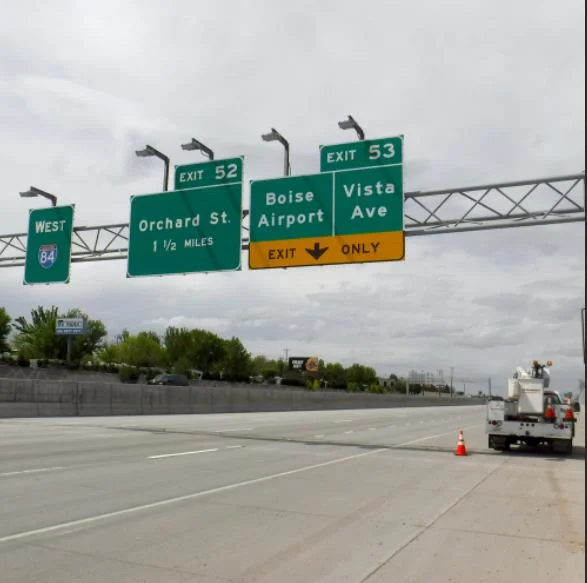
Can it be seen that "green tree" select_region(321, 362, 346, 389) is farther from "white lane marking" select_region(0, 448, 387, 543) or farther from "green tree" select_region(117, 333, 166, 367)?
"white lane marking" select_region(0, 448, 387, 543)

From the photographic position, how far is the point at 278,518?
8.34 metres

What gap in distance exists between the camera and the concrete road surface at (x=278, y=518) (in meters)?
6.06

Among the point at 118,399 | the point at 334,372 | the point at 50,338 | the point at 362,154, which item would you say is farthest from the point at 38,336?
the point at 334,372

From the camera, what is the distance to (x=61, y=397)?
30.8 m

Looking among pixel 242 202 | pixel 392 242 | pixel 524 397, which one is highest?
pixel 242 202

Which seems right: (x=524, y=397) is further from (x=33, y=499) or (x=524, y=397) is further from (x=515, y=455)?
(x=33, y=499)

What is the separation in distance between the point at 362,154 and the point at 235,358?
9754 cm

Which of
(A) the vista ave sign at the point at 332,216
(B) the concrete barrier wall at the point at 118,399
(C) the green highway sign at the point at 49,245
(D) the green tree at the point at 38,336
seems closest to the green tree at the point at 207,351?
(D) the green tree at the point at 38,336

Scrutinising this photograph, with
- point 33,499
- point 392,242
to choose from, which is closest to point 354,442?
point 392,242

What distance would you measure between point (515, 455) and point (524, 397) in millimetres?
1627

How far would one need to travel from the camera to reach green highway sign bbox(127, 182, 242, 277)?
2022 centimetres

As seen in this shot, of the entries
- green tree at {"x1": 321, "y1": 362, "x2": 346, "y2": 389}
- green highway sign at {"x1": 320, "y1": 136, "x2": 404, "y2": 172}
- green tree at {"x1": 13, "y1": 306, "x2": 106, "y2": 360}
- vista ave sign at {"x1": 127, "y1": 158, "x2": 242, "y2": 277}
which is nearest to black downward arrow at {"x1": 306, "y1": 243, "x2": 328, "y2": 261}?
green highway sign at {"x1": 320, "y1": 136, "x2": 404, "y2": 172}

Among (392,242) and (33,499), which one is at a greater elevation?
(392,242)

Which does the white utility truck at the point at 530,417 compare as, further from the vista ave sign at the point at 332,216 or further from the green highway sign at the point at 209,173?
the green highway sign at the point at 209,173
